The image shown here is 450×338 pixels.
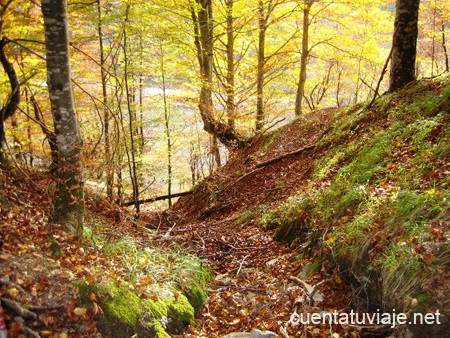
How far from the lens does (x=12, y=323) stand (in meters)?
2.88

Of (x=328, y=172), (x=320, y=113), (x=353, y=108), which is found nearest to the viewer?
(x=328, y=172)

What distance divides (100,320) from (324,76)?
18.8 m

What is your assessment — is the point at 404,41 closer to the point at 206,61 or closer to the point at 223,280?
the point at 223,280

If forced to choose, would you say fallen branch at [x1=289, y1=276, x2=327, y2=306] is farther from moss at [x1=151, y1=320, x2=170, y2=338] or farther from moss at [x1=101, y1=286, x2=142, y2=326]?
moss at [x1=101, y1=286, x2=142, y2=326]

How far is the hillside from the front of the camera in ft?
10.6

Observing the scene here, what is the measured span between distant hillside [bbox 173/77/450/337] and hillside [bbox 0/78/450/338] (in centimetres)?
2

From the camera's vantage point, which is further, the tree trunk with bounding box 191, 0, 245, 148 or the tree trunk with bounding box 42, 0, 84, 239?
the tree trunk with bounding box 191, 0, 245, 148

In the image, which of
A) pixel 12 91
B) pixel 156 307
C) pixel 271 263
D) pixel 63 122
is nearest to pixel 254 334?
pixel 156 307

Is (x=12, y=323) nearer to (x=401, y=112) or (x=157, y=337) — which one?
(x=157, y=337)

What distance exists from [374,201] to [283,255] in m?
1.81

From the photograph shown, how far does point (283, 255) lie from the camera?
571cm

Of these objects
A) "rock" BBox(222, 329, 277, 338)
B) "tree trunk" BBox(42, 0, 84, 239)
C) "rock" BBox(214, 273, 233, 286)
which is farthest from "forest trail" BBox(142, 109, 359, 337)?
"tree trunk" BBox(42, 0, 84, 239)

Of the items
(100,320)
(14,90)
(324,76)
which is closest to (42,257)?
(100,320)

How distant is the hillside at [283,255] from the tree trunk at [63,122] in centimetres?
29
